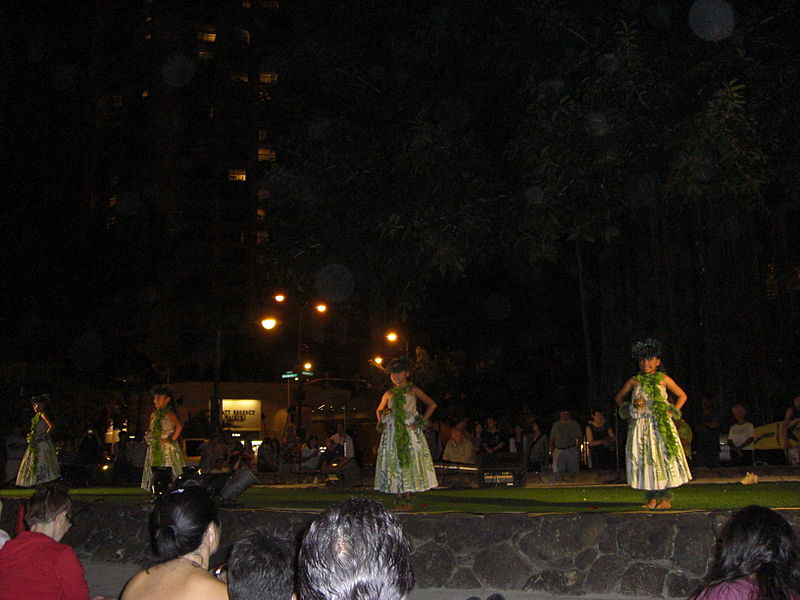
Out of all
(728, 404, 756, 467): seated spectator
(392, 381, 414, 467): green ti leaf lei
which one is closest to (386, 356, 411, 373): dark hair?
(392, 381, 414, 467): green ti leaf lei

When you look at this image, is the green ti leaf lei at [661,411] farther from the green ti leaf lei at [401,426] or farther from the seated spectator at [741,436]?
the seated spectator at [741,436]

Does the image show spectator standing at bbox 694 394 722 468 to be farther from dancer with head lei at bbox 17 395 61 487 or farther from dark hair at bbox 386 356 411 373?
dancer with head lei at bbox 17 395 61 487

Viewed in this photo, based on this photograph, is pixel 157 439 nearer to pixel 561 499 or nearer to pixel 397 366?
pixel 397 366

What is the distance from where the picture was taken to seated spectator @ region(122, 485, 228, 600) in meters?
4.39

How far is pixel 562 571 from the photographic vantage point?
10.0 meters

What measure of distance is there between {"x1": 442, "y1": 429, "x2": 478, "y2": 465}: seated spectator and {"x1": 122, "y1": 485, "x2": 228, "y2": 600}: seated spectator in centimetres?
1522

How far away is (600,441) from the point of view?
18.7 metres

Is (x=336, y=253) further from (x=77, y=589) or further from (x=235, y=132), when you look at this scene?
(x=235, y=132)

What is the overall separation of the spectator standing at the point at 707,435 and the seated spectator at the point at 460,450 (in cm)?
444

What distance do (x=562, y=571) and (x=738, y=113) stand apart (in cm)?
722

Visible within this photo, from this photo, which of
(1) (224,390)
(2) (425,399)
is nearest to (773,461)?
(2) (425,399)

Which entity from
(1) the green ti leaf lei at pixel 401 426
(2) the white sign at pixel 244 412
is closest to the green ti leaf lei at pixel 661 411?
(1) the green ti leaf lei at pixel 401 426

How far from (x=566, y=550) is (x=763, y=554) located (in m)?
6.54

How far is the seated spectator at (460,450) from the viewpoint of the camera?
19.7 meters
